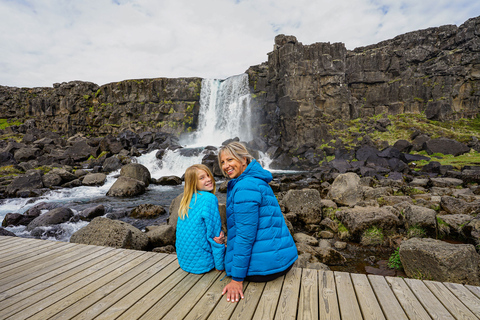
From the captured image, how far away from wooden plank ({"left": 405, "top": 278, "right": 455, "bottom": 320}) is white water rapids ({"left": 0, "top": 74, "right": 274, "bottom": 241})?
36.9ft

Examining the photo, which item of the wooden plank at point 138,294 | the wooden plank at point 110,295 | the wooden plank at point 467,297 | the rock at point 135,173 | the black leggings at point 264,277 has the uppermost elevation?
the black leggings at point 264,277

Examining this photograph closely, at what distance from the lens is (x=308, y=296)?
292 centimetres

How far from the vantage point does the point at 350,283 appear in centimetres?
320

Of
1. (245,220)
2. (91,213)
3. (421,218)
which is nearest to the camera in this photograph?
(245,220)

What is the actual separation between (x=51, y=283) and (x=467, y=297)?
16.8 ft

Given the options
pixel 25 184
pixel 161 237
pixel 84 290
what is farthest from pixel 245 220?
pixel 25 184

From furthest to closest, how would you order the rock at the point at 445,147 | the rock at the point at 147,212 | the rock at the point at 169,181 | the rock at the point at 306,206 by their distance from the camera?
the rock at the point at 445,147 < the rock at the point at 169,181 < the rock at the point at 147,212 < the rock at the point at 306,206

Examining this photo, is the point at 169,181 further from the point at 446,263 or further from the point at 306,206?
the point at 446,263

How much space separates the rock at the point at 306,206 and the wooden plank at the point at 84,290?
7288 millimetres

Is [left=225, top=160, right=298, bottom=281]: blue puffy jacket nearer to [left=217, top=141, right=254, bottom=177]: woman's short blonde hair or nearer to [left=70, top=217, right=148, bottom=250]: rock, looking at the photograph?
[left=217, top=141, right=254, bottom=177]: woman's short blonde hair

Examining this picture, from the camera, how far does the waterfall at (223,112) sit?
3897 centimetres

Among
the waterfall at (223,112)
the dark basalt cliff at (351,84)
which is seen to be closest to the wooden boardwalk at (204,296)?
the dark basalt cliff at (351,84)

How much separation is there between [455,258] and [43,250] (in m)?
7.89

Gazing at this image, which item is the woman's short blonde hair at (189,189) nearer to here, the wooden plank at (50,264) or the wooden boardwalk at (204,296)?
the wooden boardwalk at (204,296)
